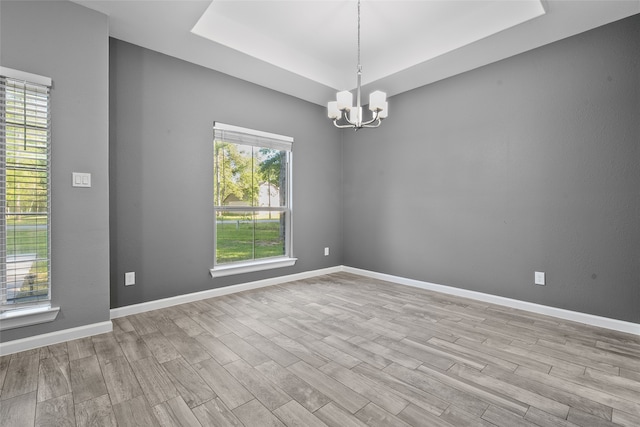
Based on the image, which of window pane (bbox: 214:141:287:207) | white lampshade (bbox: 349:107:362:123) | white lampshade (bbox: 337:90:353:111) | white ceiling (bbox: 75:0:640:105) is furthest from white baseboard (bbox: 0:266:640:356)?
white ceiling (bbox: 75:0:640:105)

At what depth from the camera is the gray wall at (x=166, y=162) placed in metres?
2.92

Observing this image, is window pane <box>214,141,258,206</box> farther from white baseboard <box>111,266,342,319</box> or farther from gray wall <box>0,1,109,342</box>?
gray wall <box>0,1,109,342</box>

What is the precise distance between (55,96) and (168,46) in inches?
45.9

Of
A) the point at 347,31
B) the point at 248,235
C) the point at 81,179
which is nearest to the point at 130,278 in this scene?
the point at 81,179

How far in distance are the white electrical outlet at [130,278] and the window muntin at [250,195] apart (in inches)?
33.8

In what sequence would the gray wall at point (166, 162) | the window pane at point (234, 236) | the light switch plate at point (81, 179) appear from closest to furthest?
the light switch plate at point (81, 179)
the gray wall at point (166, 162)
the window pane at point (234, 236)

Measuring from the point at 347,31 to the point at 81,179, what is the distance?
9.63 ft

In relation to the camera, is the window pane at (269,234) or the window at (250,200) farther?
the window pane at (269,234)

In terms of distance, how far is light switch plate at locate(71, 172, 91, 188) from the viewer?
2.40 metres

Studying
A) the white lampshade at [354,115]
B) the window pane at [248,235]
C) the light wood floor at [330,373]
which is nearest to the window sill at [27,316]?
the light wood floor at [330,373]

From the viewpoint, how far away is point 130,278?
2.97 m

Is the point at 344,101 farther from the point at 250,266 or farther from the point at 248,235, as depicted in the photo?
the point at 250,266

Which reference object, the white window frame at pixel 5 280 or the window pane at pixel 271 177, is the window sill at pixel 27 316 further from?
the window pane at pixel 271 177

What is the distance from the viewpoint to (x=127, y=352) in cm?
219
